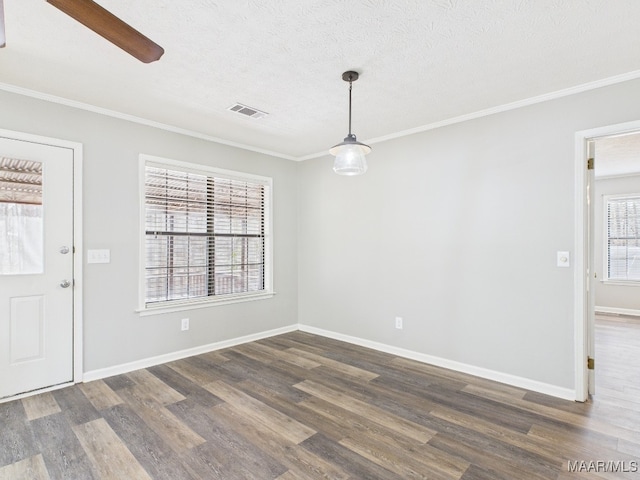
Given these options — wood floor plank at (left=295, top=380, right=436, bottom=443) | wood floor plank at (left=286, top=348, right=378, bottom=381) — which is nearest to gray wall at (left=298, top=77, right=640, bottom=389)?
wood floor plank at (left=286, top=348, right=378, bottom=381)

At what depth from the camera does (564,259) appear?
2881mm

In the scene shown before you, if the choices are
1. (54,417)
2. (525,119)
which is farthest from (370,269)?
(54,417)

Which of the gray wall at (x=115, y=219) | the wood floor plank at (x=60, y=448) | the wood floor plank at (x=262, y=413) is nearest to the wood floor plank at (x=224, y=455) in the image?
the wood floor plank at (x=262, y=413)

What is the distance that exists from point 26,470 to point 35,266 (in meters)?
1.65

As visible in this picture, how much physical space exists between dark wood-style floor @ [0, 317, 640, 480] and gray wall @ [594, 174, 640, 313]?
12.9ft

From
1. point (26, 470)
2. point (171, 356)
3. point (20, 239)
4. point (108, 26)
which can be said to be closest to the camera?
point (108, 26)

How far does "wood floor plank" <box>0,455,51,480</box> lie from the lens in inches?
75.3

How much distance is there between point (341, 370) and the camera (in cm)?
352

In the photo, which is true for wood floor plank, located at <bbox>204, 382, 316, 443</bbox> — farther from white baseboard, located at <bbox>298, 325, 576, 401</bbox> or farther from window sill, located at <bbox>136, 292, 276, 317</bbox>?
white baseboard, located at <bbox>298, 325, 576, 401</bbox>

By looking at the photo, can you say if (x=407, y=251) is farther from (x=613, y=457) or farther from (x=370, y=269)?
(x=613, y=457)

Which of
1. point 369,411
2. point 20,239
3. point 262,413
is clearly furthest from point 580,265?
point 20,239

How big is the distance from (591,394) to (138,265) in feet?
14.3

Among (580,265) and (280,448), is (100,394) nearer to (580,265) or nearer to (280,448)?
(280,448)

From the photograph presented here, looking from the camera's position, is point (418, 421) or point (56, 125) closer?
point (418, 421)
